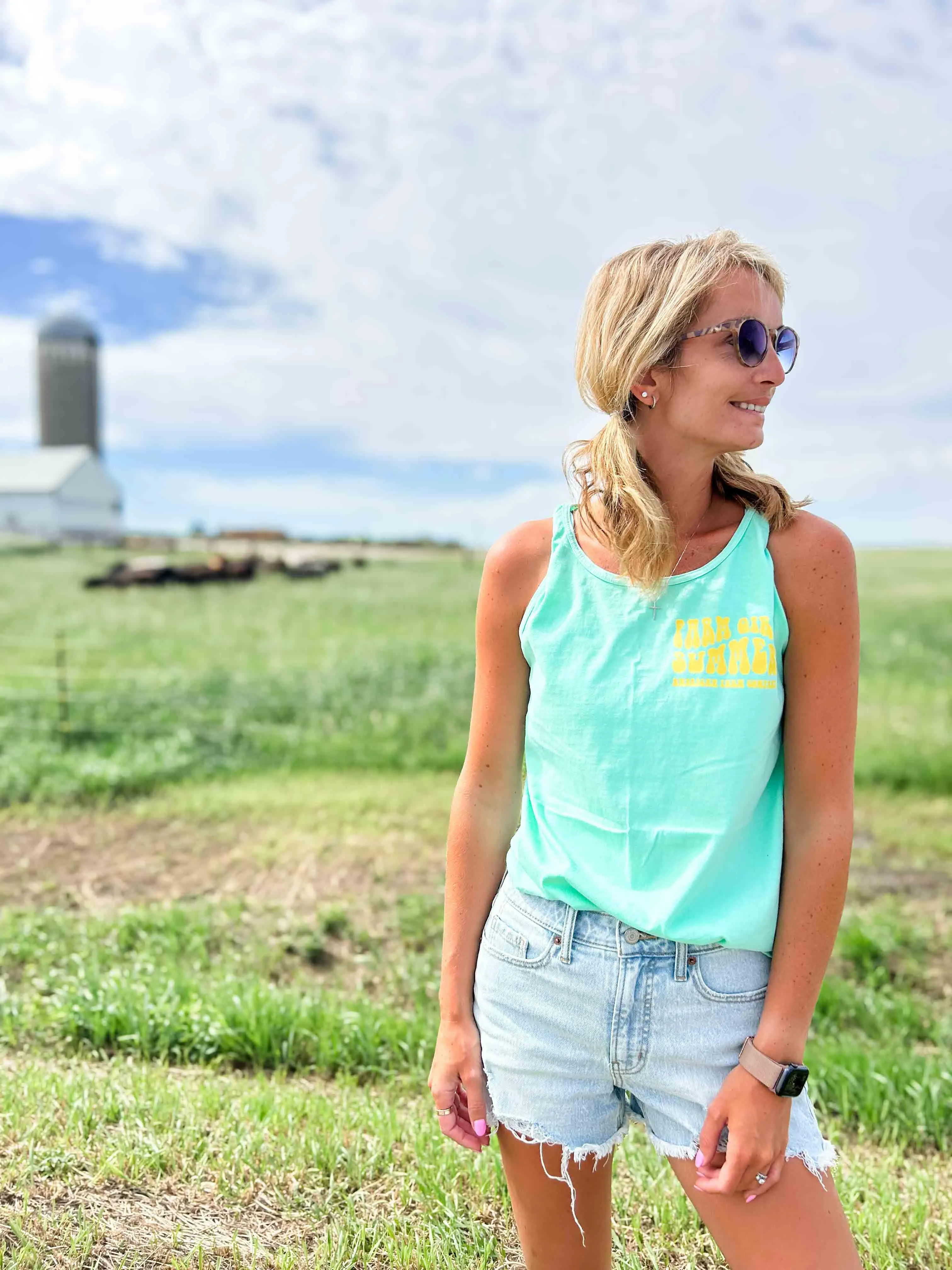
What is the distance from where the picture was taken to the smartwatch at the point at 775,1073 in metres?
1.75

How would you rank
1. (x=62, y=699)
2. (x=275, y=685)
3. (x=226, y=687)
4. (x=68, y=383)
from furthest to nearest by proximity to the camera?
(x=68, y=383)
(x=275, y=685)
(x=226, y=687)
(x=62, y=699)

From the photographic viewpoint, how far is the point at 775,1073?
5.73 feet

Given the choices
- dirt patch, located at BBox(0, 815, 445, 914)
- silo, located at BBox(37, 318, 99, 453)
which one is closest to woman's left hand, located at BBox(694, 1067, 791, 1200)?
dirt patch, located at BBox(0, 815, 445, 914)

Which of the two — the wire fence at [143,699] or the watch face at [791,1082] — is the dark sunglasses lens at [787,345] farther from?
the wire fence at [143,699]

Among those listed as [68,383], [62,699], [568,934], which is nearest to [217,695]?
[62,699]

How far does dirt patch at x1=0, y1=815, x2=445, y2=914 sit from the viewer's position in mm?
6746

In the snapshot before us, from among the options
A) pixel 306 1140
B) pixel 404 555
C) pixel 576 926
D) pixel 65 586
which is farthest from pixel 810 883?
pixel 404 555

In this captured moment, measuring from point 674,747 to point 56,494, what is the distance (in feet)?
152

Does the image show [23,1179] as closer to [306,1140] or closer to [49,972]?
[306,1140]

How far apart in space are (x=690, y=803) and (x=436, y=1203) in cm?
181

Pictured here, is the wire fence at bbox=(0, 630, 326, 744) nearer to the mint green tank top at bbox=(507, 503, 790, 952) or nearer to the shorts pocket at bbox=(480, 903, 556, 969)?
the shorts pocket at bbox=(480, 903, 556, 969)

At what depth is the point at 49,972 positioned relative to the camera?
5094 millimetres

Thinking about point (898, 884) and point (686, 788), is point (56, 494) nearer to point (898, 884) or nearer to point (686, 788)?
point (898, 884)

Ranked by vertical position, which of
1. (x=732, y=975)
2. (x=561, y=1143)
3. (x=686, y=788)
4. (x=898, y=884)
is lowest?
(x=898, y=884)
